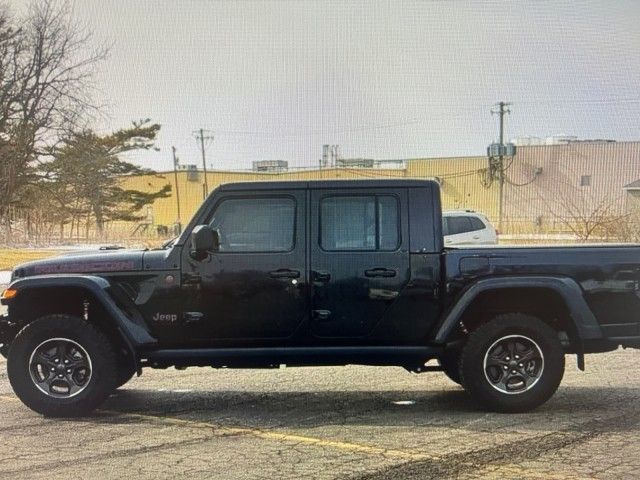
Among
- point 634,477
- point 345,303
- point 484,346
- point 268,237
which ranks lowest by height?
point 634,477

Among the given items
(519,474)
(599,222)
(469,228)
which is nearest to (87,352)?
(519,474)

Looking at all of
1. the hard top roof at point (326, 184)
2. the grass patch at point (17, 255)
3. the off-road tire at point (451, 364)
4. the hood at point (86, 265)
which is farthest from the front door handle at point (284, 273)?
the grass patch at point (17, 255)

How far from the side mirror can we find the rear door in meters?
0.81

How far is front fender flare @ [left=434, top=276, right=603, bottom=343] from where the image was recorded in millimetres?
6219

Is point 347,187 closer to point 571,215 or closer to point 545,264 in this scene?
point 545,264

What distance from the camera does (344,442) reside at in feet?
17.9

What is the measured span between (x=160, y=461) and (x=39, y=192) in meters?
43.4

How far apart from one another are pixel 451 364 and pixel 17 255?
895 inches

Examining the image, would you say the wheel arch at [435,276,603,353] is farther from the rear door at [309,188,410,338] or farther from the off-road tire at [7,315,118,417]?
the off-road tire at [7,315,118,417]

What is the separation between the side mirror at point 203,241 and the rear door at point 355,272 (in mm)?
812

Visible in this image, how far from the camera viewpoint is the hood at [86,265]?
20.7ft

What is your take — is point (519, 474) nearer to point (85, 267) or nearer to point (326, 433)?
point (326, 433)

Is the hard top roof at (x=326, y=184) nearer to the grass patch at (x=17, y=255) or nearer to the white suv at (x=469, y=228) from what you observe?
the white suv at (x=469, y=228)

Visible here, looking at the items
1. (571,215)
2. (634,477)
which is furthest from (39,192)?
(634,477)
